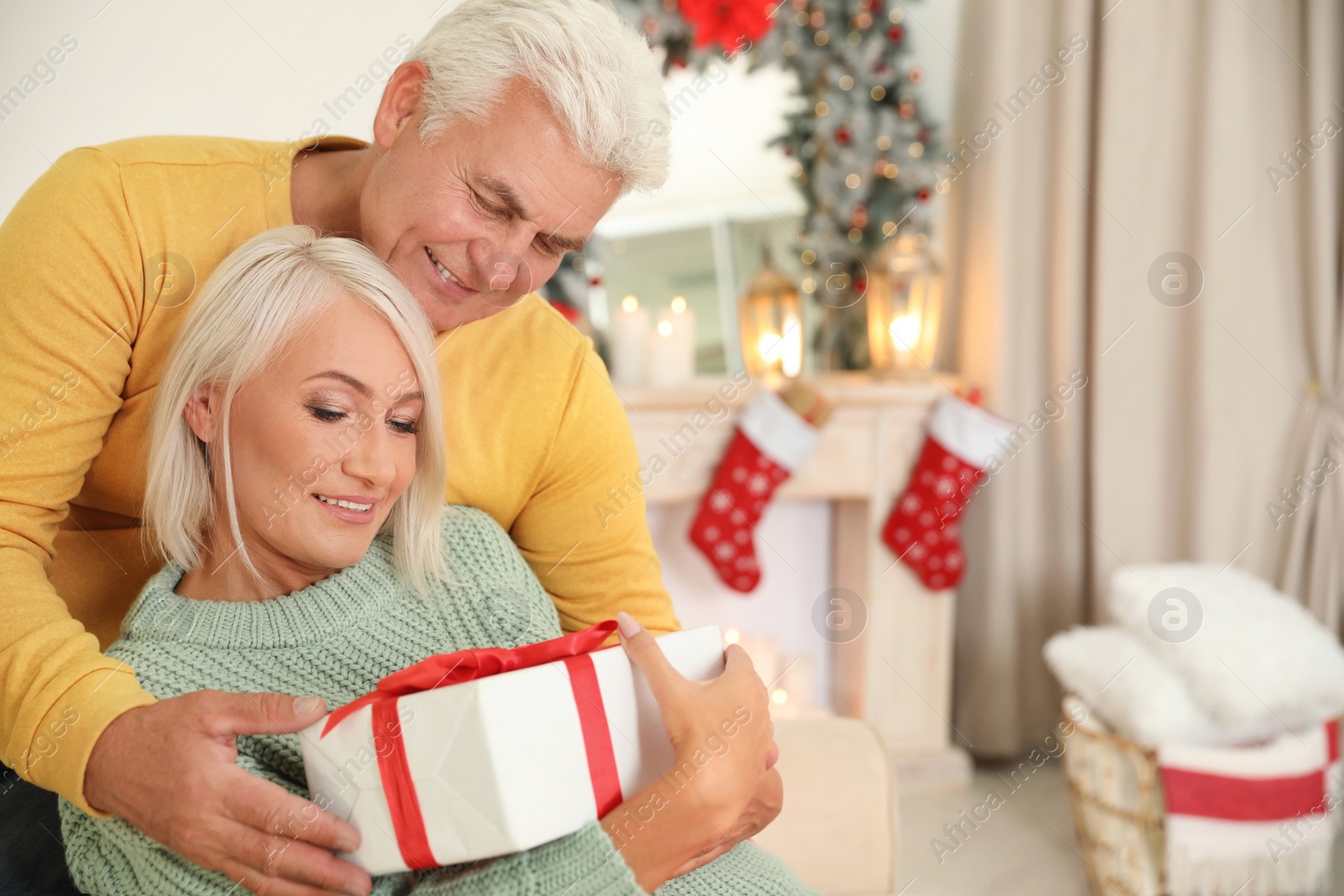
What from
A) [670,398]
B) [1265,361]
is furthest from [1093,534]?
[670,398]

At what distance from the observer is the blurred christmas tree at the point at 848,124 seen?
2.82m

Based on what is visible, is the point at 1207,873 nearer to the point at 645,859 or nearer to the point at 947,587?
the point at 947,587

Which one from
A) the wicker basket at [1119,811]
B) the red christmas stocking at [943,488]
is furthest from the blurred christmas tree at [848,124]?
the wicker basket at [1119,811]

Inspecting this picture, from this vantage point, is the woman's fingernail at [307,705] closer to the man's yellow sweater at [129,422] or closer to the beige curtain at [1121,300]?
the man's yellow sweater at [129,422]

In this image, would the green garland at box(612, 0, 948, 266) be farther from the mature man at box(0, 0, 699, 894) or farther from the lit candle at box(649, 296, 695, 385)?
the mature man at box(0, 0, 699, 894)

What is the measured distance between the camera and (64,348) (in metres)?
1.08

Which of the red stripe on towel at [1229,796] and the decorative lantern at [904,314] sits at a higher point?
the decorative lantern at [904,314]

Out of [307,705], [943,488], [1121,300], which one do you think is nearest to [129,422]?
[307,705]

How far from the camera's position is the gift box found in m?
0.80

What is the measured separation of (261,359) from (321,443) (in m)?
0.11

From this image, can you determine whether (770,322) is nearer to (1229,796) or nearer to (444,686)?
(1229,796)

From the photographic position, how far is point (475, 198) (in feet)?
3.71

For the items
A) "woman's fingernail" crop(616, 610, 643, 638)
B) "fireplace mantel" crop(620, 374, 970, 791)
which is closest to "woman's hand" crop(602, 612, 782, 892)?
"woman's fingernail" crop(616, 610, 643, 638)

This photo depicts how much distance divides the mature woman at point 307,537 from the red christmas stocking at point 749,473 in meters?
1.58
